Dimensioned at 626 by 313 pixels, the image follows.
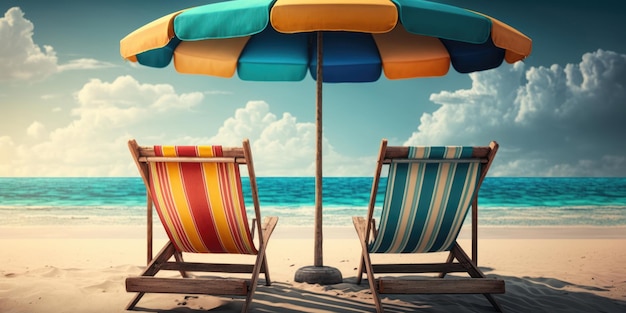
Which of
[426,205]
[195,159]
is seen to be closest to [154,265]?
[195,159]

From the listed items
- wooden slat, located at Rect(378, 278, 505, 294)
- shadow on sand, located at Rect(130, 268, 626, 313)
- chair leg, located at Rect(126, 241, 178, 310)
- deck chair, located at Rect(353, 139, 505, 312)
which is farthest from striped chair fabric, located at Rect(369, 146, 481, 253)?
chair leg, located at Rect(126, 241, 178, 310)

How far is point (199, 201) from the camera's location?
10.4ft

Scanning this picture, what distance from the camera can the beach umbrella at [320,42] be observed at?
2.95 meters

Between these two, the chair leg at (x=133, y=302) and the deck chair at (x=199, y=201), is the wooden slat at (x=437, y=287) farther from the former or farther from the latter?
the chair leg at (x=133, y=302)

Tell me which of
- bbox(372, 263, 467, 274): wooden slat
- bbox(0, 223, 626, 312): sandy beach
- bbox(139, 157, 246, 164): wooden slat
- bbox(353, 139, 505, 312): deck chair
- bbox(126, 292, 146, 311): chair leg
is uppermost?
bbox(139, 157, 246, 164): wooden slat

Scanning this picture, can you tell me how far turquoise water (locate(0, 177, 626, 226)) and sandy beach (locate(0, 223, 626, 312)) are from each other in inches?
327

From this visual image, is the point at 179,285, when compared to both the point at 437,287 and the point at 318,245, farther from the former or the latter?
the point at 437,287

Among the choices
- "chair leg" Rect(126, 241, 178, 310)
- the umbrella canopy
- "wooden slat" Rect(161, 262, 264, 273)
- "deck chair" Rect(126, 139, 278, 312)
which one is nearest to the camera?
the umbrella canopy

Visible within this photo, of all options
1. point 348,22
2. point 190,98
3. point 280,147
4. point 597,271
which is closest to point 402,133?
point 280,147

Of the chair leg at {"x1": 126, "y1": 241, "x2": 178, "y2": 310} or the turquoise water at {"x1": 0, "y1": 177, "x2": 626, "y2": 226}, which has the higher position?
the chair leg at {"x1": 126, "y1": 241, "x2": 178, "y2": 310}

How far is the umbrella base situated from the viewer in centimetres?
406

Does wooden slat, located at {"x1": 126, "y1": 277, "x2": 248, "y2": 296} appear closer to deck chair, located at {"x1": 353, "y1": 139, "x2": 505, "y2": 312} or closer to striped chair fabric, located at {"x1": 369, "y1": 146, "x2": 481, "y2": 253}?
deck chair, located at {"x1": 353, "y1": 139, "x2": 505, "y2": 312}

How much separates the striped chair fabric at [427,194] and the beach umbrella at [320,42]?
2.24 feet

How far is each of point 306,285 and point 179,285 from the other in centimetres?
115
